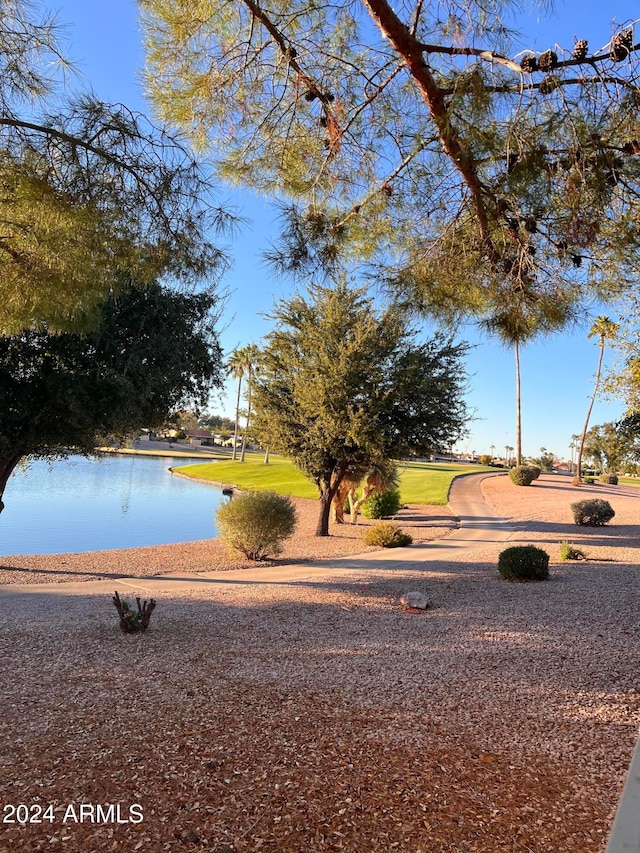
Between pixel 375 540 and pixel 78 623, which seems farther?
pixel 375 540

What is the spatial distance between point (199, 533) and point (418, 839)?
19.0 m

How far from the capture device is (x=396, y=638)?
670cm

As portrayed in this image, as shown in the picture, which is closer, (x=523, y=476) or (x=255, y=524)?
(x=255, y=524)

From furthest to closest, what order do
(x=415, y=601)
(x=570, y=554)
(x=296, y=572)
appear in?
(x=570, y=554) → (x=296, y=572) → (x=415, y=601)

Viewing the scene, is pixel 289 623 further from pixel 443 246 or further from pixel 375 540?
pixel 375 540

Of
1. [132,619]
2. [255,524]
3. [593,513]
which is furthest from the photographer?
[593,513]

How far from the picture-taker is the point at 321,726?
161 inches

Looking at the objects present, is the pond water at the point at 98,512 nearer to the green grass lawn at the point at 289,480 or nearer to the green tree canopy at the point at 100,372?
the green tree canopy at the point at 100,372

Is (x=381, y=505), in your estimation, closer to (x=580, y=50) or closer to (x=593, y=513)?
(x=593, y=513)

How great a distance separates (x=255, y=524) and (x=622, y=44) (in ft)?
40.4

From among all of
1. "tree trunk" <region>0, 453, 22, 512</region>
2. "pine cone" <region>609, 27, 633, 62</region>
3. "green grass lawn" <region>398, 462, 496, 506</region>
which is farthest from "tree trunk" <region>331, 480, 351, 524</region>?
"pine cone" <region>609, 27, 633, 62</region>

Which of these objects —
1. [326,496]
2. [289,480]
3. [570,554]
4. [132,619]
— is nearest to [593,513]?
[570,554]

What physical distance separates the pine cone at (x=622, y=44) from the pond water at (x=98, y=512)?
1342 cm

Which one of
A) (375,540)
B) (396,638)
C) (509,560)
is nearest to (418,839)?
(396,638)
